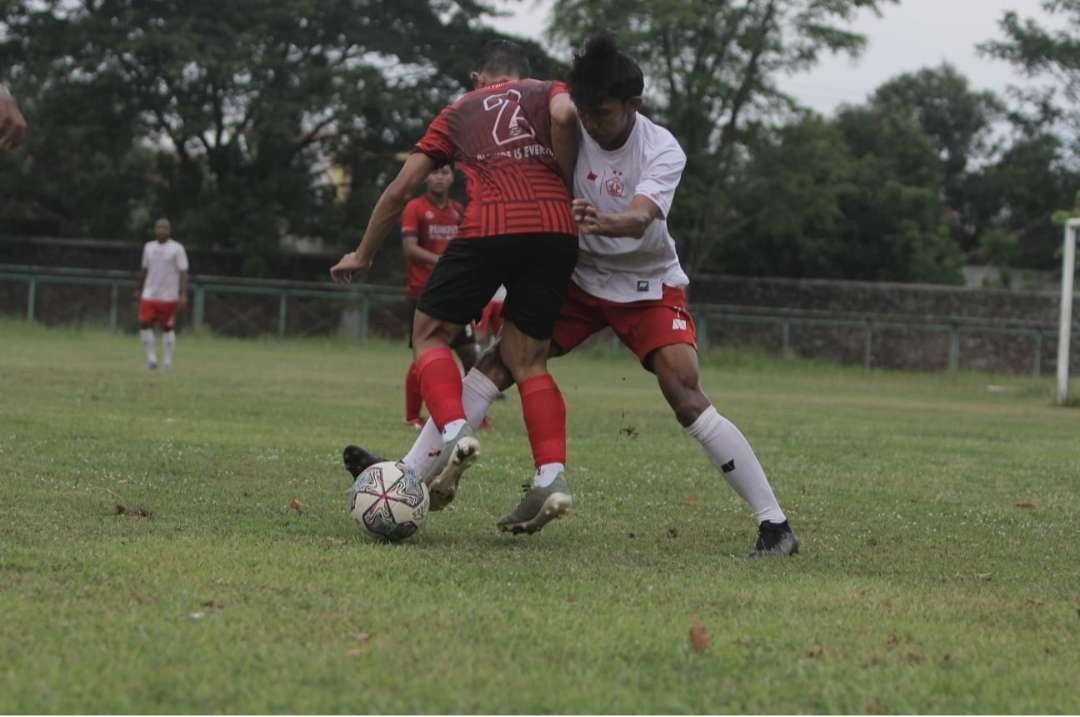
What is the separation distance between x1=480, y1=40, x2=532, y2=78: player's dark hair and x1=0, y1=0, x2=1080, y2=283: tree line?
33551 millimetres

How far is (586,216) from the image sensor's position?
590cm

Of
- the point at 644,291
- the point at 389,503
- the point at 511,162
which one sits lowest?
the point at 389,503

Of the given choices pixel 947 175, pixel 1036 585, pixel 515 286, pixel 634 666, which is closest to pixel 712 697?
pixel 634 666

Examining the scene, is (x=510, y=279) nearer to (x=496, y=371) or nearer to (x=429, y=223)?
(x=496, y=371)

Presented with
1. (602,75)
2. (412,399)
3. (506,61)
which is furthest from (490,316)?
(602,75)

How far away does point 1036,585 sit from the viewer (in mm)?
5738

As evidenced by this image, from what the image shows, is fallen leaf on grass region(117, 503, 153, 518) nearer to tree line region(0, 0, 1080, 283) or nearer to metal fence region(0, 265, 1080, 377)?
metal fence region(0, 265, 1080, 377)

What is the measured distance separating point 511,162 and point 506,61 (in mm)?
904

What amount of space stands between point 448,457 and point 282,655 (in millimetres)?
2307

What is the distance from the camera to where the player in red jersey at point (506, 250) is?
636 centimetres

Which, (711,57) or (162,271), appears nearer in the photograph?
(162,271)

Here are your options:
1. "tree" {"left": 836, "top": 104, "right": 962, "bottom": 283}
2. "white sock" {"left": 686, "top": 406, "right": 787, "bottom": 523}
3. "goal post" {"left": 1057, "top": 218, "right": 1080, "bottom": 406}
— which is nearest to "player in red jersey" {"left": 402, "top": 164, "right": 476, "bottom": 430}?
"white sock" {"left": 686, "top": 406, "right": 787, "bottom": 523}

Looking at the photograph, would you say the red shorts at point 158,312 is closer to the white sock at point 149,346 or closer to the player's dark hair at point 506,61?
the white sock at point 149,346

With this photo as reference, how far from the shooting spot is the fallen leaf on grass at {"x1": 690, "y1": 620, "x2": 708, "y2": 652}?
14.0 feet
